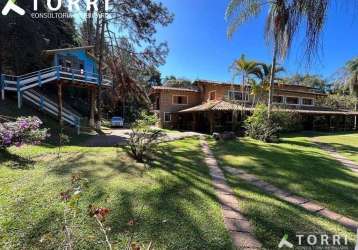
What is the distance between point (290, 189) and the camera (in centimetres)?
652

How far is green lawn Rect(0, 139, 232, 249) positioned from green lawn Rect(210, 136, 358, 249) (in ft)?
2.66

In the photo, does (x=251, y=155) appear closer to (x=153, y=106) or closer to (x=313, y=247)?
(x=313, y=247)

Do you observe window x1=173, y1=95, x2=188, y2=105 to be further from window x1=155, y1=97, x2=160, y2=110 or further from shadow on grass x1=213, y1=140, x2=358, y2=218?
shadow on grass x1=213, y1=140, x2=358, y2=218

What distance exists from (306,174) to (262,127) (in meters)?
8.98

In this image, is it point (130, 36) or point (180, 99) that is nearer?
point (130, 36)

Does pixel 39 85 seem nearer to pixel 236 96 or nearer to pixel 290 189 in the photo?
pixel 290 189

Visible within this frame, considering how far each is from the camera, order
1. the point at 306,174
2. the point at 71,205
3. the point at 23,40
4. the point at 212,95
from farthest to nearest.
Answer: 1. the point at 212,95
2. the point at 23,40
3. the point at 306,174
4. the point at 71,205

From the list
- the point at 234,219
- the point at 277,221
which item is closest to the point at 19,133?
the point at 234,219

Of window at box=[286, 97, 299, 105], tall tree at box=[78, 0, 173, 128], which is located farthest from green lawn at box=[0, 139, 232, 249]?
window at box=[286, 97, 299, 105]

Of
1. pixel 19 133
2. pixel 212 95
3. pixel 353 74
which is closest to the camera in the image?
pixel 19 133

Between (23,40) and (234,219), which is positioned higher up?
(23,40)

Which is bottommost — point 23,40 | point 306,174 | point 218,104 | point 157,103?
point 306,174

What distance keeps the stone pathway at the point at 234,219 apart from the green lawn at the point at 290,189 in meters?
0.14

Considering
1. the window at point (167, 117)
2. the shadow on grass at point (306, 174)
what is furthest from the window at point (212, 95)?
the shadow on grass at point (306, 174)
